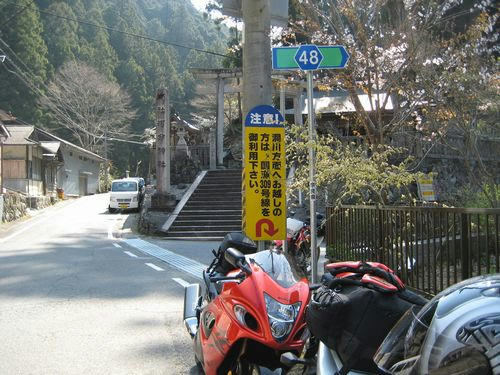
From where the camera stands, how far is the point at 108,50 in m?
54.2

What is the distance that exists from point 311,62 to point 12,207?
865 inches

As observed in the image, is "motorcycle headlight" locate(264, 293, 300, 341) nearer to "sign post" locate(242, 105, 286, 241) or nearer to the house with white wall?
"sign post" locate(242, 105, 286, 241)

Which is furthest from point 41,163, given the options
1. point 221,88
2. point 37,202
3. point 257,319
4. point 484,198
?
point 257,319

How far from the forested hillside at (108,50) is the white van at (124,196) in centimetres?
1273

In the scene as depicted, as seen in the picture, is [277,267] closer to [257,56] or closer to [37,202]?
[257,56]

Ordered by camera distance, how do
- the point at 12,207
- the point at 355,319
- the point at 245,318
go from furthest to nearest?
the point at 12,207 → the point at 245,318 → the point at 355,319

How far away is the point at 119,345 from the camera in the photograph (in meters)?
5.35

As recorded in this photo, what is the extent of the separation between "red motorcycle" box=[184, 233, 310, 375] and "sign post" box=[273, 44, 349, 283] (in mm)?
1910

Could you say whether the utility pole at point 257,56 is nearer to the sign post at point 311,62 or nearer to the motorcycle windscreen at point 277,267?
the sign post at point 311,62

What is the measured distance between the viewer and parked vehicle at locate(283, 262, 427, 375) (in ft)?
7.44

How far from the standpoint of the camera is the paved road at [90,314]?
4.84 metres

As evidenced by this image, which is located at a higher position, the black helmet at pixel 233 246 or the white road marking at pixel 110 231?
the black helmet at pixel 233 246

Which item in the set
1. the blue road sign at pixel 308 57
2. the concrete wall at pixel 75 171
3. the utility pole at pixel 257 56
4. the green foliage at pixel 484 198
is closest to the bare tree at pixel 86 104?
the concrete wall at pixel 75 171

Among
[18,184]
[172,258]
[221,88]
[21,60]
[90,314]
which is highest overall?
[21,60]
